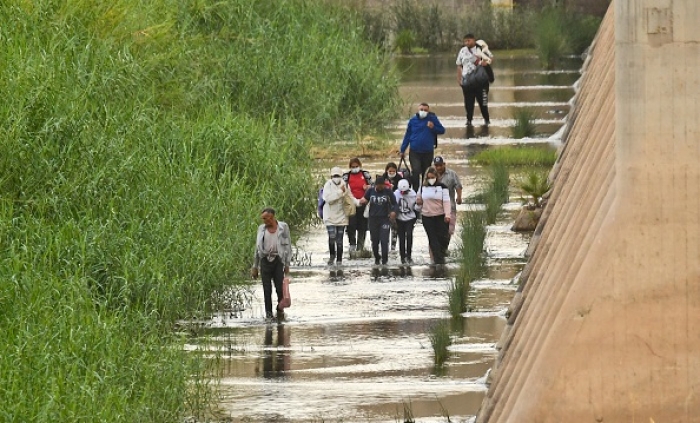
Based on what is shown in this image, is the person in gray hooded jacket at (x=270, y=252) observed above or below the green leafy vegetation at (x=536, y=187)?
below

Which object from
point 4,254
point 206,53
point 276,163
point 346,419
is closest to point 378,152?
point 206,53

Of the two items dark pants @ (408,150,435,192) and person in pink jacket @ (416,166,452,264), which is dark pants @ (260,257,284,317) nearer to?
person in pink jacket @ (416,166,452,264)

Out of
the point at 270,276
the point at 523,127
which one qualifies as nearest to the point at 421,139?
the point at 523,127

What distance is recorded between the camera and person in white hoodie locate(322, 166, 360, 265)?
2045cm

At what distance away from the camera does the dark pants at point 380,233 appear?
20.2 m

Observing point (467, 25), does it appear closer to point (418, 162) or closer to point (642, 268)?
point (418, 162)

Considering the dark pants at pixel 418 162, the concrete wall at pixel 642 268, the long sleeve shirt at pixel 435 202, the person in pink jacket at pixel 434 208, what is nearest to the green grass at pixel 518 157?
the dark pants at pixel 418 162

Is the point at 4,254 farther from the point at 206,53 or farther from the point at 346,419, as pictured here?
the point at 206,53

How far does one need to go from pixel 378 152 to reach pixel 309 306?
32.0 ft

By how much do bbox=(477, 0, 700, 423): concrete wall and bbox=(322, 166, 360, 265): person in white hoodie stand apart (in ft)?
32.2

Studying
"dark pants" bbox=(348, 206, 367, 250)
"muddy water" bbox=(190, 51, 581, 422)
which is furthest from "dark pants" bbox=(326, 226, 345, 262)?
"dark pants" bbox=(348, 206, 367, 250)

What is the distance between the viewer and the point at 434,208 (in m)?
20.1

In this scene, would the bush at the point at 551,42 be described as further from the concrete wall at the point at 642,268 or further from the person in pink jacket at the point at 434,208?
the concrete wall at the point at 642,268

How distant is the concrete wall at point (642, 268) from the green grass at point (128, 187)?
11.8ft
